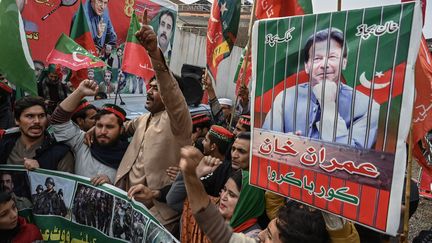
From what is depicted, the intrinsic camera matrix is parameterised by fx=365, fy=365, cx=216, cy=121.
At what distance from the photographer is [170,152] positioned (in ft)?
7.62

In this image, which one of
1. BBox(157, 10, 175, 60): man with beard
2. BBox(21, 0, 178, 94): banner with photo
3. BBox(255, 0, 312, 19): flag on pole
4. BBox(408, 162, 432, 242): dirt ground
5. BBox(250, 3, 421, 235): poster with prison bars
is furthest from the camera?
BBox(157, 10, 175, 60): man with beard

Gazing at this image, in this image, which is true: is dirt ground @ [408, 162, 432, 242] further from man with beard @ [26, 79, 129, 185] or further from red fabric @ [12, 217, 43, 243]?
red fabric @ [12, 217, 43, 243]

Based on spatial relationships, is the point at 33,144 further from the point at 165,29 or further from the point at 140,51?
the point at 165,29

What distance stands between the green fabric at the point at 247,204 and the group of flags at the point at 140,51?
4.30 ft

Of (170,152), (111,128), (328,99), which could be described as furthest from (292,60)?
(111,128)

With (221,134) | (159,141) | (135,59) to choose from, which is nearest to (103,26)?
(135,59)

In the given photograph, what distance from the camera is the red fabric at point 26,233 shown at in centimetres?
207

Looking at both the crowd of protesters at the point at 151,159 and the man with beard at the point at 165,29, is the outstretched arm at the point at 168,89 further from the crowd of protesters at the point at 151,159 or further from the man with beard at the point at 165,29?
the man with beard at the point at 165,29

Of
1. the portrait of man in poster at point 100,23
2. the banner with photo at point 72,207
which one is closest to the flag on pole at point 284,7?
the banner with photo at point 72,207

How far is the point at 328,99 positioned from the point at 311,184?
1.20 ft

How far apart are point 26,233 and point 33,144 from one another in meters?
0.63

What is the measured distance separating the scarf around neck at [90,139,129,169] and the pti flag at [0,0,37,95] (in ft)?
2.54

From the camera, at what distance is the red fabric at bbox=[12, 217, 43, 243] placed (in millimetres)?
2066

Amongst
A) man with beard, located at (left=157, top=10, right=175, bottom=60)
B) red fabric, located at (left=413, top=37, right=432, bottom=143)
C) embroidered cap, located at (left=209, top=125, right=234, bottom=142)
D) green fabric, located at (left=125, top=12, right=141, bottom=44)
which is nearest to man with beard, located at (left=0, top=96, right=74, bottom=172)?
embroidered cap, located at (left=209, top=125, right=234, bottom=142)
